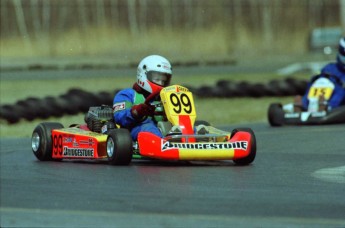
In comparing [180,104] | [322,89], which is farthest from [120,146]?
[322,89]

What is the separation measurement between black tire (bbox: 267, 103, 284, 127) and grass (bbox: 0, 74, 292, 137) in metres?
0.80

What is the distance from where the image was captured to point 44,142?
10617 millimetres

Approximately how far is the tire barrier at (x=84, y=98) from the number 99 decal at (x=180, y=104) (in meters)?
5.39

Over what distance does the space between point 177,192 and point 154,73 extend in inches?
108

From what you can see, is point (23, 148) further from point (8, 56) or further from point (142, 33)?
point (142, 33)

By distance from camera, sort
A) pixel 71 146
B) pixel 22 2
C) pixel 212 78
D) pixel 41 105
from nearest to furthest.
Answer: pixel 71 146
pixel 41 105
pixel 212 78
pixel 22 2

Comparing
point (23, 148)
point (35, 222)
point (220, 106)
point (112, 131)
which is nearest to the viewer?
point (35, 222)

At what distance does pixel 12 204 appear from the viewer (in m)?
7.11

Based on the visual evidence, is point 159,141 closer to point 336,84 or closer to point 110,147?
point 110,147

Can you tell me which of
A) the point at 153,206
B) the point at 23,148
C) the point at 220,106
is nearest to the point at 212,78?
the point at 220,106

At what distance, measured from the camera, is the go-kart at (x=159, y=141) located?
376 inches

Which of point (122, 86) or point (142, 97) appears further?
point (122, 86)

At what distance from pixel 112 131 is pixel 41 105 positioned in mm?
5986

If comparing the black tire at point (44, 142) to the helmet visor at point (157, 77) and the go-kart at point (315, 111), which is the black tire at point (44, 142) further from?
the go-kart at point (315, 111)
